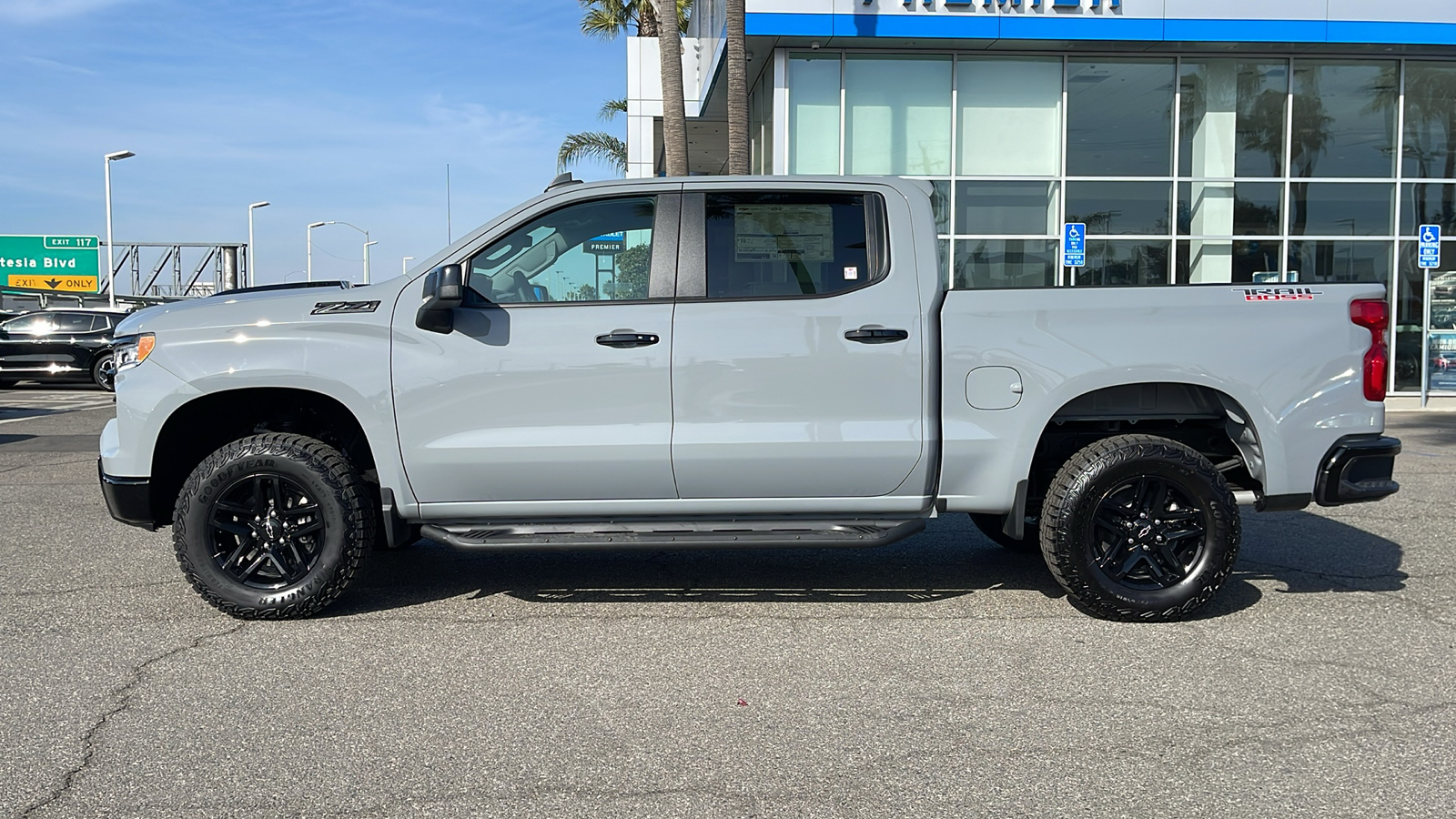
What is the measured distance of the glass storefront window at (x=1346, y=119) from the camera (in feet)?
59.5

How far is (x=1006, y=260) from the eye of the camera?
17.8 m

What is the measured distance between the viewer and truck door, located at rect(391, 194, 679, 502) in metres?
5.00

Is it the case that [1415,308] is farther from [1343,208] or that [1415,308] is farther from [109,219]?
[109,219]

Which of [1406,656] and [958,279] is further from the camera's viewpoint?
[958,279]

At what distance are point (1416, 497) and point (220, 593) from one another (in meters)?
8.16

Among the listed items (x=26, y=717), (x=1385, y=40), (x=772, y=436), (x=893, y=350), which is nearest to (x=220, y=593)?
(x=26, y=717)

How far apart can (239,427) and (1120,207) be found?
15.4 m

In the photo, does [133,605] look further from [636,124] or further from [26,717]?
[636,124]

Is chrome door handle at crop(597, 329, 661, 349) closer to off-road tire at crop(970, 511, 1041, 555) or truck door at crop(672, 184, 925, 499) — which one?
truck door at crop(672, 184, 925, 499)

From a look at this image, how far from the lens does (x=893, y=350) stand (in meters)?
5.02

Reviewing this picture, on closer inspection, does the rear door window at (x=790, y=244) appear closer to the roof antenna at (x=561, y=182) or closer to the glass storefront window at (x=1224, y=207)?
the roof antenna at (x=561, y=182)

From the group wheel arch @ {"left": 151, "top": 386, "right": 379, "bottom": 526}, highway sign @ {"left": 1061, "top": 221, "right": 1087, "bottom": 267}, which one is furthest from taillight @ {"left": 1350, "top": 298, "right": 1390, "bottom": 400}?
highway sign @ {"left": 1061, "top": 221, "right": 1087, "bottom": 267}

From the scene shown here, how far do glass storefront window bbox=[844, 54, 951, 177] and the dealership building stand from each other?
28 mm

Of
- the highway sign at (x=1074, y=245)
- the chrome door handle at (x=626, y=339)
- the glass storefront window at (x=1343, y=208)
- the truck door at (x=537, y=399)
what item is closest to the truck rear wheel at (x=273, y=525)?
the truck door at (x=537, y=399)
